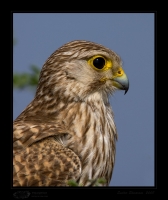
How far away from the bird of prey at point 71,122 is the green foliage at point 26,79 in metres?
0.45

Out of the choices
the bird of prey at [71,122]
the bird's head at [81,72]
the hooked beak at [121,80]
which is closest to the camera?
the bird of prey at [71,122]

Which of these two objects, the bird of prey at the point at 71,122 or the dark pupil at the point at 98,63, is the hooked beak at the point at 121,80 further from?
the dark pupil at the point at 98,63

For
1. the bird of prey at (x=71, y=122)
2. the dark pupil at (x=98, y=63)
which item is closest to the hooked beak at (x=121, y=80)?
the bird of prey at (x=71, y=122)

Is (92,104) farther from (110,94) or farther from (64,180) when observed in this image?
(64,180)

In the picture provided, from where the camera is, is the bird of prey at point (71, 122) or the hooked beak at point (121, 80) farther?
the hooked beak at point (121, 80)

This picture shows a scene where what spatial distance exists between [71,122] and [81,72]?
485mm

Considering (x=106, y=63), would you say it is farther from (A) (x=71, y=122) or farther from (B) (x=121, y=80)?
(A) (x=71, y=122)

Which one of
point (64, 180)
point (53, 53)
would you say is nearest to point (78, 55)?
point (53, 53)

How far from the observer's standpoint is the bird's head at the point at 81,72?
7.22 meters

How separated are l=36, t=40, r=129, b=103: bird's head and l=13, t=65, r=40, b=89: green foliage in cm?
47

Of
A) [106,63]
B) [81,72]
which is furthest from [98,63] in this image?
[81,72]

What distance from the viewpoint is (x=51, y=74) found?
7.25 m

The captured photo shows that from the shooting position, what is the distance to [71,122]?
7.04m
